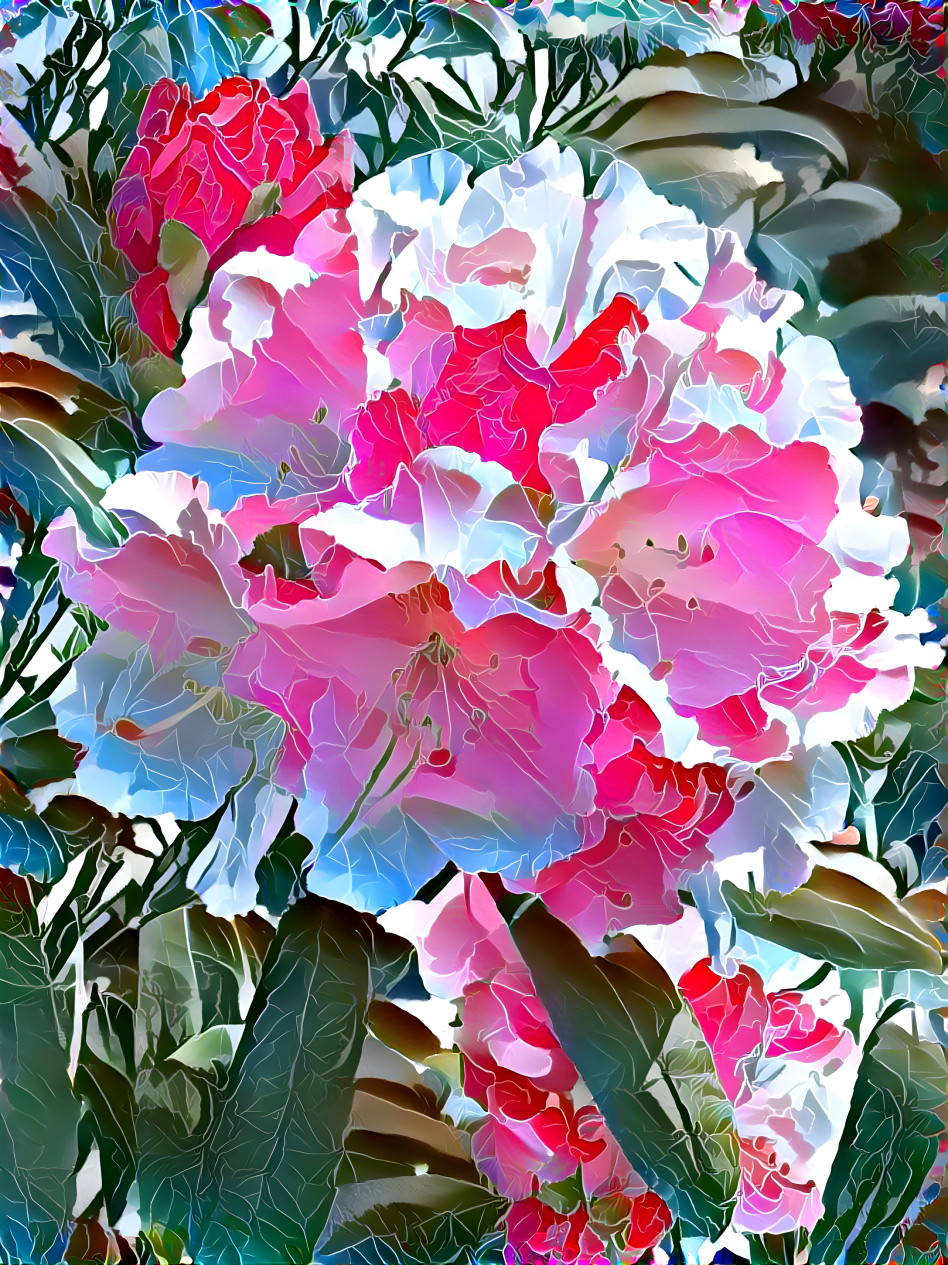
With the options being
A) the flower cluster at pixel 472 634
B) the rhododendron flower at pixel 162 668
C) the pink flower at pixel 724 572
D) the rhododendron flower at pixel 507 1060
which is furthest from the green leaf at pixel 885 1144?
the rhododendron flower at pixel 162 668

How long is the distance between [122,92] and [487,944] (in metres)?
0.46

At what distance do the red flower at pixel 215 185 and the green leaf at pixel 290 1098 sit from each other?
0.95ft

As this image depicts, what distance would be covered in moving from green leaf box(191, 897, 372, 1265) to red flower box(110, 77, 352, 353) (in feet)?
0.95

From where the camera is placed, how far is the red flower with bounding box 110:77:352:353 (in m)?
0.49

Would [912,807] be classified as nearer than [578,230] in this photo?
No

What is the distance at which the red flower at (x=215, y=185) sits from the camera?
1.61 feet

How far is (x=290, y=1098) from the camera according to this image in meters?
0.47

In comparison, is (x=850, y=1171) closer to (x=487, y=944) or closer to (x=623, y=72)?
(x=487, y=944)

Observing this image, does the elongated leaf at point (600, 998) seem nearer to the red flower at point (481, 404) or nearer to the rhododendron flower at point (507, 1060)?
the rhododendron flower at point (507, 1060)

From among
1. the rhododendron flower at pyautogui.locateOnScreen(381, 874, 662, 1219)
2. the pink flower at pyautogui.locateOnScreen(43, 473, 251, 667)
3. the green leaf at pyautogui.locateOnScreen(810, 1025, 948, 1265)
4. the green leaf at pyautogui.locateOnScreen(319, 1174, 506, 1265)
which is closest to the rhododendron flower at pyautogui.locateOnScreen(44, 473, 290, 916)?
the pink flower at pyautogui.locateOnScreen(43, 473, 251, 667)

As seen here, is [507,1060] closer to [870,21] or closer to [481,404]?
[481,404]

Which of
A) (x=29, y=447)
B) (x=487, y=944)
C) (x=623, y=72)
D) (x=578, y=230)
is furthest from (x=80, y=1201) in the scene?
(x=623, y=72)

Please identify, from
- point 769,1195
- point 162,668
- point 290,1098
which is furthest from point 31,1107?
point 769,1195

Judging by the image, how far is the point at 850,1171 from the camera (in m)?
0.56
